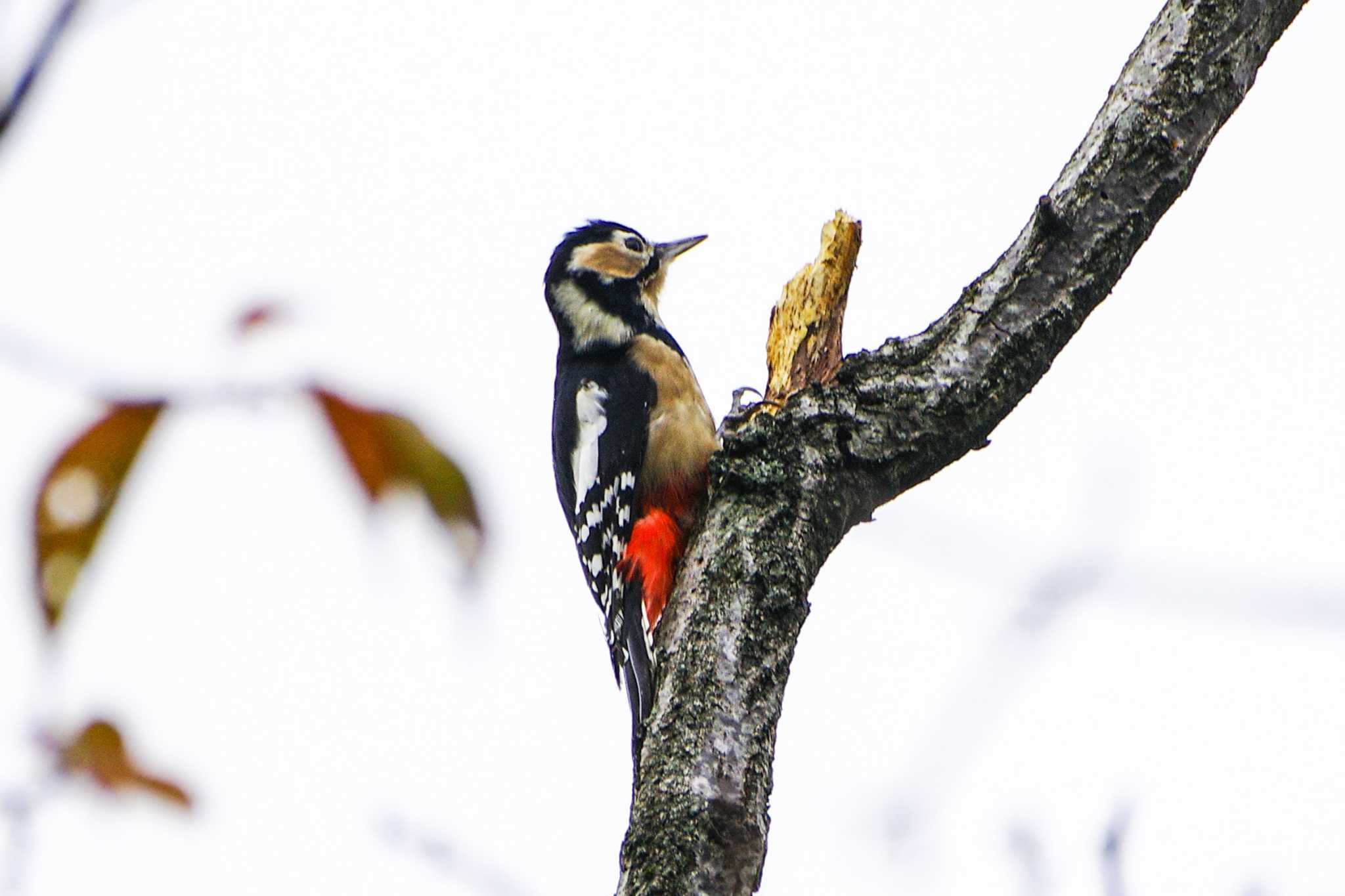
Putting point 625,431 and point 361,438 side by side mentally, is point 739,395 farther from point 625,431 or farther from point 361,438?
point 361,438

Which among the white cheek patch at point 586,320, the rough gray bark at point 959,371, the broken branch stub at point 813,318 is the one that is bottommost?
the rough gray bark at point 959,371

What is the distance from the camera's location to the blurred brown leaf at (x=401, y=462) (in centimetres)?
150

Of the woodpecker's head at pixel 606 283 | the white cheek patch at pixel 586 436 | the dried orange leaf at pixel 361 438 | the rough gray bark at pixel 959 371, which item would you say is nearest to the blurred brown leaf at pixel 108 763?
the dried orange leaf at pixel 361 438

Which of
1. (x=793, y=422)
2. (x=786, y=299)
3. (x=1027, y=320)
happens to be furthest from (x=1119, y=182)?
(x=786, y=299)

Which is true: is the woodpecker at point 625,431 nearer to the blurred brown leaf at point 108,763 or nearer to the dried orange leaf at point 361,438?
the blurred brown leaf at point 108,763

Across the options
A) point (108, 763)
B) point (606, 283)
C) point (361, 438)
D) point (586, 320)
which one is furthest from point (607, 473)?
point (361, 438)

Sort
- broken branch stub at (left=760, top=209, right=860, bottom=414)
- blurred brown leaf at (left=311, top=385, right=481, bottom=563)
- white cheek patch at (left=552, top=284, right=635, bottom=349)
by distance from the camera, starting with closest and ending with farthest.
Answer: blurred brown leaf at (left=311, top=385, right=481, bottom=563) → broken branch stub at (left=760, top=209, right=860, bottom=414) → white cheek patch at (left=552, top=284, right=635, bottom=349)

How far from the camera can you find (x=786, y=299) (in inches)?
154

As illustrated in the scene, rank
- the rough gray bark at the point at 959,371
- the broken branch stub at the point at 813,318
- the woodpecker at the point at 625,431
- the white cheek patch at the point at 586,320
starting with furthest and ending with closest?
the white cheek patch at the point at 586,320, the woodpecker at the point at 625,431, the broken branch stub at the point at 813,318, the rough gray bark at the point at 959,371

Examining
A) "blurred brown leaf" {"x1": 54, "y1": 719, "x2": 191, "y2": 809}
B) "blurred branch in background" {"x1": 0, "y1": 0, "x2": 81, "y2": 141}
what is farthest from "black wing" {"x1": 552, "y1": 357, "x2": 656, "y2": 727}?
"blurred branch in background" {"x1": 0, "y1": 0, "x2": 81, "y2": 141}

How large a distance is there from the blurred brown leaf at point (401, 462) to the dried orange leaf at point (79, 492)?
8.9 inches

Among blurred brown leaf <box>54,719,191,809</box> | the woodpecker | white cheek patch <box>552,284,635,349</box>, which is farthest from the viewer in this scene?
white cheek patch <box>552,284,635,349</box>

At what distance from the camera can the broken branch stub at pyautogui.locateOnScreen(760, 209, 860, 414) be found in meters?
3.73

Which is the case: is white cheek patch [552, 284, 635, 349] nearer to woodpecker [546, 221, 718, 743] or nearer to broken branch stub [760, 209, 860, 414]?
woodpecker [546, 221, 718, 743]
